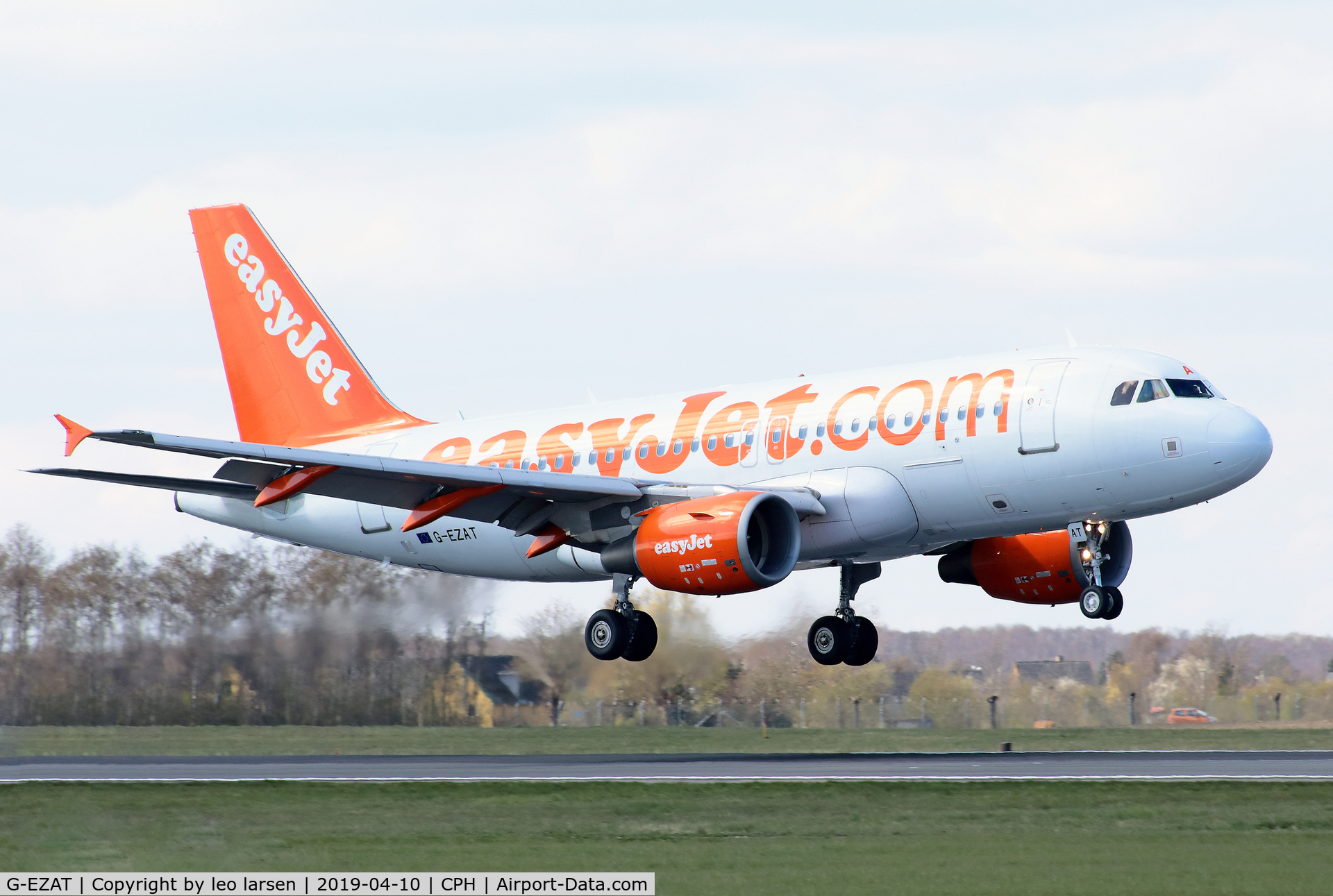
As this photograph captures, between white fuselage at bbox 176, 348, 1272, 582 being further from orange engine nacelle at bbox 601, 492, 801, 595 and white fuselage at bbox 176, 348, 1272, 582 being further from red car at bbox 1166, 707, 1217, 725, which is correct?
red car at bbox 1166, 707, 1217, 725

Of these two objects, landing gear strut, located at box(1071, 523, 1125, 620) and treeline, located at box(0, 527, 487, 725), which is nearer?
landing gear strut, located at box(1071, 523, 1125, 620)

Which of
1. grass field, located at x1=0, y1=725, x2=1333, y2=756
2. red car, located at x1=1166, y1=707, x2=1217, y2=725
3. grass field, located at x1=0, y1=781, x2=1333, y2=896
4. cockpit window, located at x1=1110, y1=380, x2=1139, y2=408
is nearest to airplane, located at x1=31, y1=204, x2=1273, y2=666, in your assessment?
cockpit window, located at x1=1110, y1=380, x2=1139, y2=408

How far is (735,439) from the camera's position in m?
30.6

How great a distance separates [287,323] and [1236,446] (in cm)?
2261

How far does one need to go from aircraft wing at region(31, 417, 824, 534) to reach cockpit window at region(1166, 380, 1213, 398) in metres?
6.50

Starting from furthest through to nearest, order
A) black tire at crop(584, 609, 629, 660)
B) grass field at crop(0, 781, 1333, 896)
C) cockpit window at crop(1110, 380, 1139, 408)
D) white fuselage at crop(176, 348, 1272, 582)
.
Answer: black tire at crop(584, 609, 629, 660) < cockpit window at crop(1110, 380, 1139, 408) < white fuselage at crop(176, 348, 1272, 582) < grass field at crop(0, 781, 1333, 896)

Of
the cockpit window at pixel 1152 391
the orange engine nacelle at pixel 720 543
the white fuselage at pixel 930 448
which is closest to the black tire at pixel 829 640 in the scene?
the white fuselage at pixel 930 448

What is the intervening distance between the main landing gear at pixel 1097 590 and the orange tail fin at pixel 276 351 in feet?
52.8

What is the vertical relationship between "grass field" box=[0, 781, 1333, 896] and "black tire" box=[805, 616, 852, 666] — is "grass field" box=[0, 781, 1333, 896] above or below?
below

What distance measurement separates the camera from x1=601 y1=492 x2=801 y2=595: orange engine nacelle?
89.6 ft

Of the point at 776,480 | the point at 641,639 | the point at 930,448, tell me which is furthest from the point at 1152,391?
the point at 641,639

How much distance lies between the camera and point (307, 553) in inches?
1526

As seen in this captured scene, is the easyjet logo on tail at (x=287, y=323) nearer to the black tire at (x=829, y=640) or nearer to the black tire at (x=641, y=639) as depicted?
the black tire at (x=641, y=639)

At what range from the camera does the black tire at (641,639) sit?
31.8 meters
